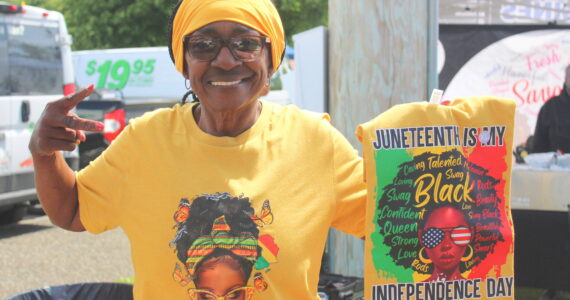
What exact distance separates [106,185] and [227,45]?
48cm

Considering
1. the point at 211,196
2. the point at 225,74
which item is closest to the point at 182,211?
the point at 211,196

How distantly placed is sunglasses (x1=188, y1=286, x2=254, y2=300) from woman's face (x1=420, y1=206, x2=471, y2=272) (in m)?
0.59

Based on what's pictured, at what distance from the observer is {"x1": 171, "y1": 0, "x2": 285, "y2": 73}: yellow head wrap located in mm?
1850

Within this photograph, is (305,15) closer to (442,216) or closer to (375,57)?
(375,57)

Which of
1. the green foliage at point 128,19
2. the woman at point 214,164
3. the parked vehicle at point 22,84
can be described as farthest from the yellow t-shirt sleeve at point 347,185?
the green foliage at point 128,19

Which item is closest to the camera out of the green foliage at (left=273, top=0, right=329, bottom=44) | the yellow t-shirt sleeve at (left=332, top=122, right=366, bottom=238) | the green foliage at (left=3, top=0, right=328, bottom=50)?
the yellow t-shirt sleeve at (left=332, top=122, right=366, bottom=238)

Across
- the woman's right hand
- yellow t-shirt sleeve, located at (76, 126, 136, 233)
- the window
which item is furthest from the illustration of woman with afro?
the window

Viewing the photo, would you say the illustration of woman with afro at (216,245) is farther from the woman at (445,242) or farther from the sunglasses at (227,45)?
the woman at (445,242)

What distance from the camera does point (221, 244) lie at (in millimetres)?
1850

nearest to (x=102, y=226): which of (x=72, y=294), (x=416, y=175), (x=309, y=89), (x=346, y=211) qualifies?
(x=346, y=211)

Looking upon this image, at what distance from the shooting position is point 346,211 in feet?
6.66

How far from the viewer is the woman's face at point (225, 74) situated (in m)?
1.88

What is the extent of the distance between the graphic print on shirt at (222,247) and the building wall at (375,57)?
1.98 metres

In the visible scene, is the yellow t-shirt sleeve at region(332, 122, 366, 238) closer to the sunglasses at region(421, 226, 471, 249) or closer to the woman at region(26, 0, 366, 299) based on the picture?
the woman at region(26, 0, 366, 299)
